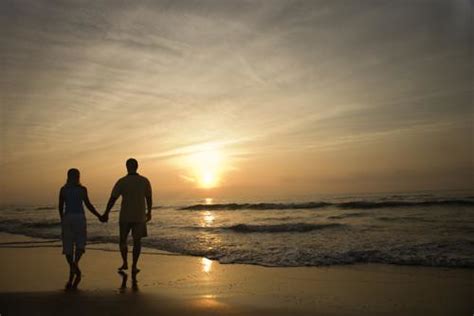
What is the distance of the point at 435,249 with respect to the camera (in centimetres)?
975

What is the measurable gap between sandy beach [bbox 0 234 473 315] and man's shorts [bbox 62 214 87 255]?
0.60m

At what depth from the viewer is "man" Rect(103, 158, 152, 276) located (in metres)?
6.61

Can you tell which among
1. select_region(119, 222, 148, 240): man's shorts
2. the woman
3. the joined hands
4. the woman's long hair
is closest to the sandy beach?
the woman

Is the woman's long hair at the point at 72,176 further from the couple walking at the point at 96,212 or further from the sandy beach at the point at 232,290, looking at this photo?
the sandy beach at the point at 232,290

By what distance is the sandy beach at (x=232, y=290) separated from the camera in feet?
16.0

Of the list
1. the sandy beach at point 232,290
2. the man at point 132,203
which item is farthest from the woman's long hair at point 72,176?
the sandy beach at point 232,290

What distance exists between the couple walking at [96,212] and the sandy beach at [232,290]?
1.77 feet

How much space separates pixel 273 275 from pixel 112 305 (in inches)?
126

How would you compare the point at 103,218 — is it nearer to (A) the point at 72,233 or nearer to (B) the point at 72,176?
(A) the point at 72,233

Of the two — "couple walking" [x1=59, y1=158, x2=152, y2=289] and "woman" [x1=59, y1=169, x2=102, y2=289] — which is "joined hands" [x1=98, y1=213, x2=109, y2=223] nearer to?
"couple walking" [x1=59, y1=158, x2=152, y2=289]

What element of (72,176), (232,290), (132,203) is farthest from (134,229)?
(232,290)

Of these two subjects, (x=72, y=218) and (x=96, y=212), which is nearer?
(x=72, y=218)

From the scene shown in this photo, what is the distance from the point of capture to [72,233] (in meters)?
6.11

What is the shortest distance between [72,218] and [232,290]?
2.61 metres
